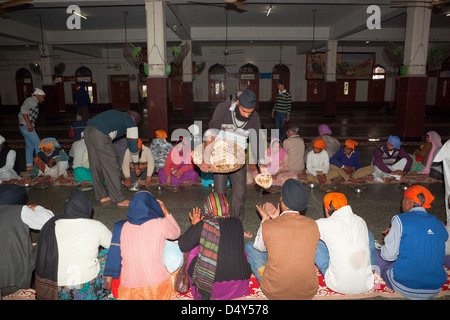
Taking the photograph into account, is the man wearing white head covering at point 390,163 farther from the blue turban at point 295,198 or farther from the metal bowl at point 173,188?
the blue turban at point 295,198

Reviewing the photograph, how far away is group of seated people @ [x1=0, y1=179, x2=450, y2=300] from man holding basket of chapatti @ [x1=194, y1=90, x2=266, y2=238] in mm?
660

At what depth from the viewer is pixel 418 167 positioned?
18.7ft

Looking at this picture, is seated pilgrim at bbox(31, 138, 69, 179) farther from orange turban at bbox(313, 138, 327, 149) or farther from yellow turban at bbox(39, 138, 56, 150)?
orange turban at bbox(313, 138, 327, 149)

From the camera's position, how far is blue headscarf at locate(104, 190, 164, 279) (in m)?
2.03

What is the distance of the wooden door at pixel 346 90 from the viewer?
20375mm

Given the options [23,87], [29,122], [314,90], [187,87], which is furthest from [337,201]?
[23,87]

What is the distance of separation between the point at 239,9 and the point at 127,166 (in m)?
7.60

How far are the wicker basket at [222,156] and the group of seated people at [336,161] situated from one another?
2.19m

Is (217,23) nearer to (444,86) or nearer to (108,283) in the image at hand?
(108,283)

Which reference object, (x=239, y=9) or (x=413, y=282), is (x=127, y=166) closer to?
(x=413, y=282)

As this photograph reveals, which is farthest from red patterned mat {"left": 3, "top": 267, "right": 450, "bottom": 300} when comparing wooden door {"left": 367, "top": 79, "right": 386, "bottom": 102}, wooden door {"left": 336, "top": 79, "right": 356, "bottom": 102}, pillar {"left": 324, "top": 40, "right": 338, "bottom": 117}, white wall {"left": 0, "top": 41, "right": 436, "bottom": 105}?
wooden door {"left": 367, "top": 79, "right": 386, "bottom": 102}

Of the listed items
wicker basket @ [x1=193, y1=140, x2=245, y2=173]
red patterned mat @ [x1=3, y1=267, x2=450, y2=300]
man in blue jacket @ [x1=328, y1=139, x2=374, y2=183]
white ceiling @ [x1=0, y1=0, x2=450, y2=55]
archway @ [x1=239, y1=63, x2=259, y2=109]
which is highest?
white ceiling @ [x1=0, y1=0, x2=450, y2=55]

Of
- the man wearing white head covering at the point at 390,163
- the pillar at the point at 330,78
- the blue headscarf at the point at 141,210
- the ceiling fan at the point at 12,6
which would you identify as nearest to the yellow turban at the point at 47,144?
the ceiling fan at the point at 12,6

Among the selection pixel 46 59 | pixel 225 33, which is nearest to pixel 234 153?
pixel 225 33
